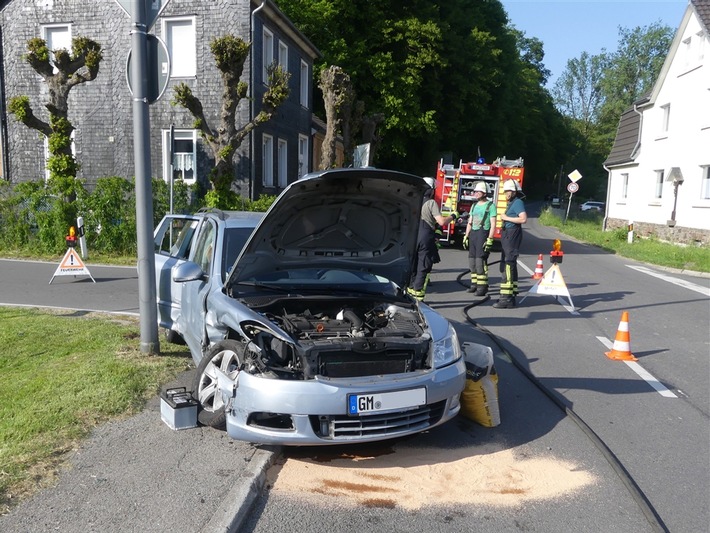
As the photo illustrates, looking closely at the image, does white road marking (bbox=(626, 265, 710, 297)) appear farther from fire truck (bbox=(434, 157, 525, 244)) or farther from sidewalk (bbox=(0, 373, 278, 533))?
sidewalk (bbox=(0, 373, 278, 533))

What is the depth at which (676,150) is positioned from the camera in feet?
83.7

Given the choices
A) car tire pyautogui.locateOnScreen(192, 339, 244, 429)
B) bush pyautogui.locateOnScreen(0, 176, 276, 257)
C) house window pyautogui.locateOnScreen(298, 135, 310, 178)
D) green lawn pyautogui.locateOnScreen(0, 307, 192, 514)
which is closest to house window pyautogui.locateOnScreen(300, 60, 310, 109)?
house window pyautogui.locateOnScreen(298, 135, 310, 178)

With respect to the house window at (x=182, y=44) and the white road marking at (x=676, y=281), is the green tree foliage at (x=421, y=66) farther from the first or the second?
the white road marking at (x=676, y=281)

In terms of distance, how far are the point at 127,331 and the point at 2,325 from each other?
1768 mm

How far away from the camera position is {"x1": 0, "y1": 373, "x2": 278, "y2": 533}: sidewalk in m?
3.22

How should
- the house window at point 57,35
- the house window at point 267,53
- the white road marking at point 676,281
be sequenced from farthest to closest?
the house window at point 57,35, the house window at point 267,53, the white road marking at point 676,281

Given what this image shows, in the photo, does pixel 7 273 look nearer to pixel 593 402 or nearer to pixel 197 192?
pixel 197 192

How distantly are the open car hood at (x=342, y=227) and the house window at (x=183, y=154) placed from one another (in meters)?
15.8

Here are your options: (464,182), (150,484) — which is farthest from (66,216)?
(150,484)

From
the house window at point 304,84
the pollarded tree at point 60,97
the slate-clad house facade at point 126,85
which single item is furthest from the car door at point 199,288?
the house window at point 304,84

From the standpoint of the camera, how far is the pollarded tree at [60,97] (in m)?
16.0

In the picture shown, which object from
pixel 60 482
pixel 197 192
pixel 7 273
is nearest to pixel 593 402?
pixel 60 482

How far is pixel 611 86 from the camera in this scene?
78.7 meters

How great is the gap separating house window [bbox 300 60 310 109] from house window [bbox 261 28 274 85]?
4307mm
